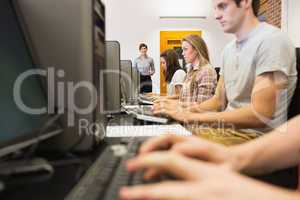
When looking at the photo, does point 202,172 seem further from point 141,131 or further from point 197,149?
point 141,131

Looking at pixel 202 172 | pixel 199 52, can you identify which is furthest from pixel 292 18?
pixel 202 172

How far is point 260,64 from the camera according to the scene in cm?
137

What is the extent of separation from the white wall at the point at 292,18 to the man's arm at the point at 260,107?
4460mm

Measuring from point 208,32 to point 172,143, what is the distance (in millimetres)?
6961

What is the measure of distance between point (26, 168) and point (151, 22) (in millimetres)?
6729

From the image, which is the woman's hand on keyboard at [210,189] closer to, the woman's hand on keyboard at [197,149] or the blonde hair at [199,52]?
the woman's hand on keyboard at [197,149]

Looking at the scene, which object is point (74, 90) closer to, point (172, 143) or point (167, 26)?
point (172, 143)

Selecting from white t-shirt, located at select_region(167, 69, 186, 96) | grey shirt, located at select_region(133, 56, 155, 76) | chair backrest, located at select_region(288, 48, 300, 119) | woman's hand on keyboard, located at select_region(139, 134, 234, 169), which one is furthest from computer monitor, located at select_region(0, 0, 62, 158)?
grey shirt, located at select_region(133, 56, 155, 76)

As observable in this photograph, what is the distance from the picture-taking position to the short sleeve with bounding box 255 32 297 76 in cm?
128

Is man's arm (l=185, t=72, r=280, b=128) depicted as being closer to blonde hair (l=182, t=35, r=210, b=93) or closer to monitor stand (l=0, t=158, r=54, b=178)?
monitor stand (l=0, t=158, r=54, b=178)

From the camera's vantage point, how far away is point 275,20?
602 centimetres

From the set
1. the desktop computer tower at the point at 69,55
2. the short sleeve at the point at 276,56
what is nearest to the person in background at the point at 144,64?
the short sleeve at the point at 276,56

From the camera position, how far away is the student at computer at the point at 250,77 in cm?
130

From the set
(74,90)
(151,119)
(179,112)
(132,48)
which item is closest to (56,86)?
(74,90)
